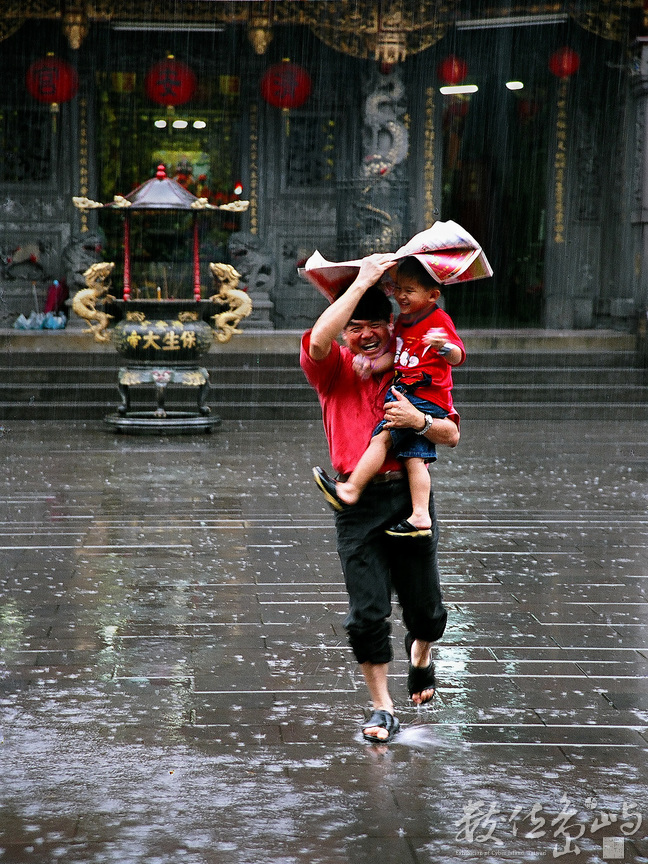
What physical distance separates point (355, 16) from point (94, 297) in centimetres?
692

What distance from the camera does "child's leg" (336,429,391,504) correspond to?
158 inches

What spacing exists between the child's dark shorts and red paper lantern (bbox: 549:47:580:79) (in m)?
14.0

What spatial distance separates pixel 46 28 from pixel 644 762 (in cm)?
1603

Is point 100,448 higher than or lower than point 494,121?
lower

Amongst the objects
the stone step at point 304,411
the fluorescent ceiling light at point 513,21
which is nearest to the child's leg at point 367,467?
the stone step at point 304,411

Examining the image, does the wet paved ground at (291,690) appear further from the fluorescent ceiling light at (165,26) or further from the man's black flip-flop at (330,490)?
the fluorescent ceiling light at (165,26)

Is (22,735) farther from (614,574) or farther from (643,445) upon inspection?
(643,445)

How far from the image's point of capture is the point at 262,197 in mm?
18281

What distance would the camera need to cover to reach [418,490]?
4.11 m

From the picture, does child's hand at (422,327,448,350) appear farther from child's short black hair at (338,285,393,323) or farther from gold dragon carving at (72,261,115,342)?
gold dragon carving at (72,261,115,342)

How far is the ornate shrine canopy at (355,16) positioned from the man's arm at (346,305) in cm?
1364

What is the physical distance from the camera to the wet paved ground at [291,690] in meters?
3.37

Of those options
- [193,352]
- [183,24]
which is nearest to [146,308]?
[193,352]

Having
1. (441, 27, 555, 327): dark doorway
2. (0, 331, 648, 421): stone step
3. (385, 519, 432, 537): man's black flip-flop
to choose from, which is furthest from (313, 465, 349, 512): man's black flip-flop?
(441, 27, 555, 327): dark doorway
